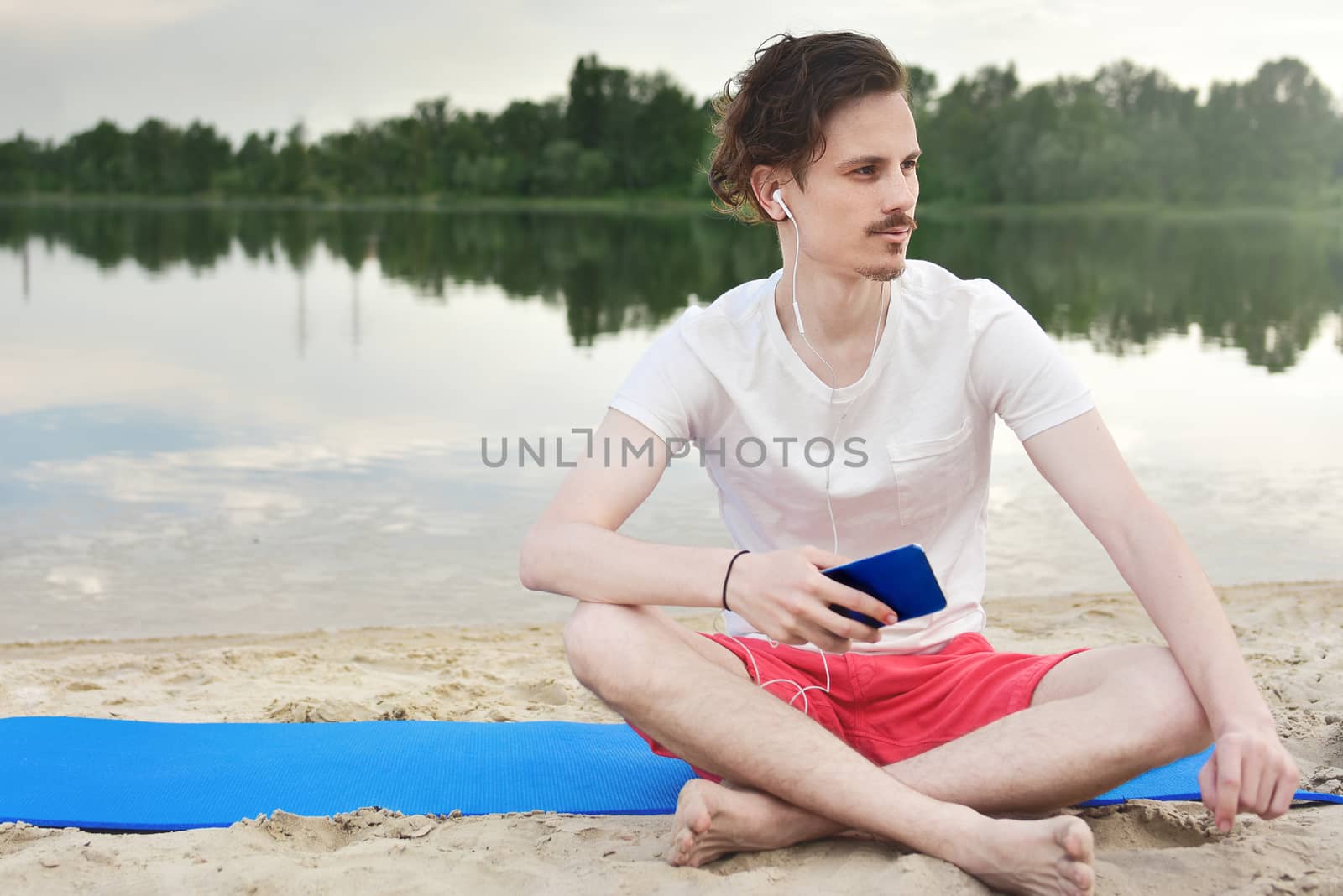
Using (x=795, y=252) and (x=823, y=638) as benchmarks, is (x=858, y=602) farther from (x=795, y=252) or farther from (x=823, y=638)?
(x=795, y=252)

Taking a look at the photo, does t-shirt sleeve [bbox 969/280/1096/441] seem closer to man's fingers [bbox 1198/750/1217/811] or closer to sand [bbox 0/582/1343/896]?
man's fingers [bbox 1198/750/1217/811]

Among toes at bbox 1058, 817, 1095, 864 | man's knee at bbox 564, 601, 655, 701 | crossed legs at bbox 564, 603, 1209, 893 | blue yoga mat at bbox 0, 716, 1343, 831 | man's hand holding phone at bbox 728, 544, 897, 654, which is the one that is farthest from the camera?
blue yoga mat at bbox 0, 716, 1343, 831

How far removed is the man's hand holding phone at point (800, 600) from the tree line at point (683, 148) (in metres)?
56.2

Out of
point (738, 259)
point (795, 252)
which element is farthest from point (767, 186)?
point (738, 259)

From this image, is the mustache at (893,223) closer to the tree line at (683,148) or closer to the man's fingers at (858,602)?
the man's fingers at (858,602)

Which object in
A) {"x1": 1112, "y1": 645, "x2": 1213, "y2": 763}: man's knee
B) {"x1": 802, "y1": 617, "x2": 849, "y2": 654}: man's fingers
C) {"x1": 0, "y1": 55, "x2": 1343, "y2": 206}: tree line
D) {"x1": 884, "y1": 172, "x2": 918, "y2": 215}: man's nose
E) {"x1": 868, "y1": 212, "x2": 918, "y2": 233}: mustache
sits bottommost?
{"x1": 1112, "y1": 645, "x2": 1213, "y2": 763}: man's knee

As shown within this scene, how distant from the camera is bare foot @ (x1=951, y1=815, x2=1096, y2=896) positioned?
5.68ft

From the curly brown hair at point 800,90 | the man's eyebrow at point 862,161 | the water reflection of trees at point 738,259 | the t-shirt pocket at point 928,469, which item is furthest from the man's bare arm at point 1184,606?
the water reflection of trees at point 738,259

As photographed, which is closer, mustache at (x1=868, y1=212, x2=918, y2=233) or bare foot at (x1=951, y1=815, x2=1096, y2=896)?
bare foot at (x1=951, y1=815, x2=1096, y2=896)

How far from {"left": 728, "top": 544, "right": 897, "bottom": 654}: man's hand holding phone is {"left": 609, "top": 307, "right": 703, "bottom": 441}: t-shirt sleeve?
1.43 ft

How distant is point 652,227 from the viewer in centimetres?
3934

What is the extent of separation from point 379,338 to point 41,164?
237 ft

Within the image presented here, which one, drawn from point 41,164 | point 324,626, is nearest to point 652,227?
point 324,626

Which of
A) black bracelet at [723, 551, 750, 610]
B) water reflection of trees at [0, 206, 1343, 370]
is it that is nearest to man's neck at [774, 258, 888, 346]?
black bracelet at [723, 551, 750, 610]
